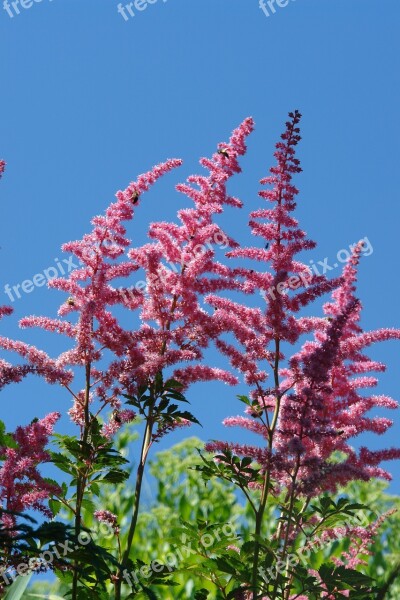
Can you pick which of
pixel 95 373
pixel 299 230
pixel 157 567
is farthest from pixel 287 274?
pixel 157 567

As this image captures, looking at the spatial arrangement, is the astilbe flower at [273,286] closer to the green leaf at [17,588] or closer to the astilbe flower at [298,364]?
the astilbe flower at [298,364]

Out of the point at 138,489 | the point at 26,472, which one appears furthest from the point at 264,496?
the point at 26,472

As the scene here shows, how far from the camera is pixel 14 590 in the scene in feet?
11.3

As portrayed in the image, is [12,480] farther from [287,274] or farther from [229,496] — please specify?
[229,496]

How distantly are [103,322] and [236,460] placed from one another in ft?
3.09

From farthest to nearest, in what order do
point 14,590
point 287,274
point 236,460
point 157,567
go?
point 287,274, point 236,460, point 157,567, point 14,590

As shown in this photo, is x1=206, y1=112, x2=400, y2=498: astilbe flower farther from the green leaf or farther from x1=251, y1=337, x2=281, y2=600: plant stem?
the green leaf

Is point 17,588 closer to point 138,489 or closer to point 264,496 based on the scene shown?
point 138,489

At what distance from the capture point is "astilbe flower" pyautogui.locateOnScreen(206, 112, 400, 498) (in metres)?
3.86

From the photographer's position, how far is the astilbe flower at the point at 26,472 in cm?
353

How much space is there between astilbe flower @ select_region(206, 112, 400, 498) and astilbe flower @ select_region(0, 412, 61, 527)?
3.07 feet

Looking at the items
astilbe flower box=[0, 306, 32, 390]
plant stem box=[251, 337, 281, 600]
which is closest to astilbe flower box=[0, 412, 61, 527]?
astilbe flower box=[0, 306, 32, 390]

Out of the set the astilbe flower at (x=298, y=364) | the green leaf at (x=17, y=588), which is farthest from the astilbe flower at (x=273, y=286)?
the green leaf at (x=17, y=588)

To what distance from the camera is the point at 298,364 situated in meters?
→ 4.23
